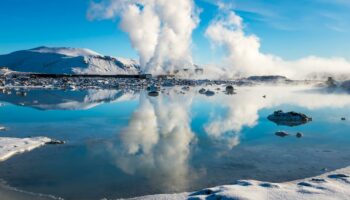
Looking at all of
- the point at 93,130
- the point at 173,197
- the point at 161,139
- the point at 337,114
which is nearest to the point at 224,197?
the point at 173,197

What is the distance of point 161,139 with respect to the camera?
61.2ft

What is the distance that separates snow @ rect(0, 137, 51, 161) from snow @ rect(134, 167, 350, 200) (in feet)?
24.2

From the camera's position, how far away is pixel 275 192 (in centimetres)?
989

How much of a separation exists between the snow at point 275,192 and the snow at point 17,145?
7.37m

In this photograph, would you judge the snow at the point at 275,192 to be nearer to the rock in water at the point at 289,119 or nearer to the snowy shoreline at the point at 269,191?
the snowy shoreline at the point at 269,191

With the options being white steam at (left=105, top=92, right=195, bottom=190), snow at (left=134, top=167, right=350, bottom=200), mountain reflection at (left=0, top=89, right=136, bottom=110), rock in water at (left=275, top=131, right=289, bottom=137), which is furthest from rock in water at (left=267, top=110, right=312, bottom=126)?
mountain reflection at (left=0, top=89, right=136, bottom=110)

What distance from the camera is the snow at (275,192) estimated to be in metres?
9.48

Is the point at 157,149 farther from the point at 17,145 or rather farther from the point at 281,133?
the point at 281,133

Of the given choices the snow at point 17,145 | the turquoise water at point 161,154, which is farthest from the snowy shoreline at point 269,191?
the snow at point 17,145

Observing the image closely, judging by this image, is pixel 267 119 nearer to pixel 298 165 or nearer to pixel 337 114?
pixel 337 114

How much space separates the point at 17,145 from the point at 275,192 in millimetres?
11138

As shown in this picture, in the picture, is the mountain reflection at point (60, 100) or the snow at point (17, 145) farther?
the mountain reflection at point (60, 100)

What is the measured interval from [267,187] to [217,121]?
15421 mm

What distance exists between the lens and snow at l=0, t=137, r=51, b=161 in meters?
14.9
